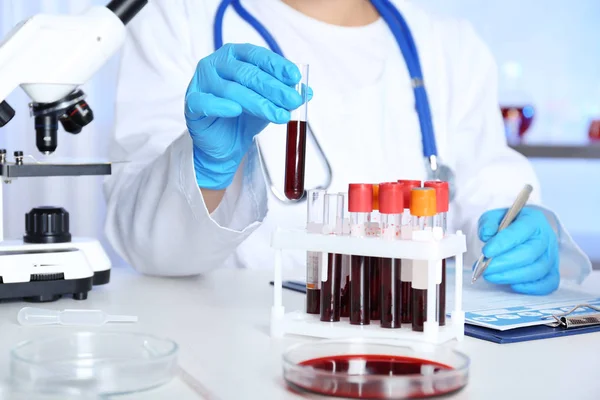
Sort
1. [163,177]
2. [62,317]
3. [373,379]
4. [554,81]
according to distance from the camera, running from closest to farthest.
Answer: [373,379]
[62,317]
[163,177]
[554,81]

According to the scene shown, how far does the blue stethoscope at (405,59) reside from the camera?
5.67ft

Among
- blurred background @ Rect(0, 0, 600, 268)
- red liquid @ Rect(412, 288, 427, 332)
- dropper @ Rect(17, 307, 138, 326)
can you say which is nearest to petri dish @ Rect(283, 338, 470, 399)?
red liquid @ Rect(412, 288, 427, 332)

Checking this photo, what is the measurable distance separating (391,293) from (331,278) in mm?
77

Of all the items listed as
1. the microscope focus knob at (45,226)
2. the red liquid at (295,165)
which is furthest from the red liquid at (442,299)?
the microscope focus knob at (45,226)

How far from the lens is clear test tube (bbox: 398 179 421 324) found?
91 cm

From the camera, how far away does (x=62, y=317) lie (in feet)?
3.36

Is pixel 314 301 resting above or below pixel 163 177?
below

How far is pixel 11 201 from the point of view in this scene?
215 centimetres

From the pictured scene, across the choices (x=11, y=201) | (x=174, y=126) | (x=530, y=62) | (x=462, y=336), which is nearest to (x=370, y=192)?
(x=462, y=336)

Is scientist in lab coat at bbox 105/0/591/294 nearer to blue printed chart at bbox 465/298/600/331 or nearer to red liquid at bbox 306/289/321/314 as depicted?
blue printed chart at bbox 465/298/600/331

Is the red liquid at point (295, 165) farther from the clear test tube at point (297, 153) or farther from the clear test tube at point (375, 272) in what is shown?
the clear test tube at point (375, 272)

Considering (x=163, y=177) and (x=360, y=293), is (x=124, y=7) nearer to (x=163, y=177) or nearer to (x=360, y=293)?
(x=163, y=177)

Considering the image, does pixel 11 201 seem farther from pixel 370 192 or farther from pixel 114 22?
pixel 370 192

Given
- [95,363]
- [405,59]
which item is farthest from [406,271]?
[405,59]
